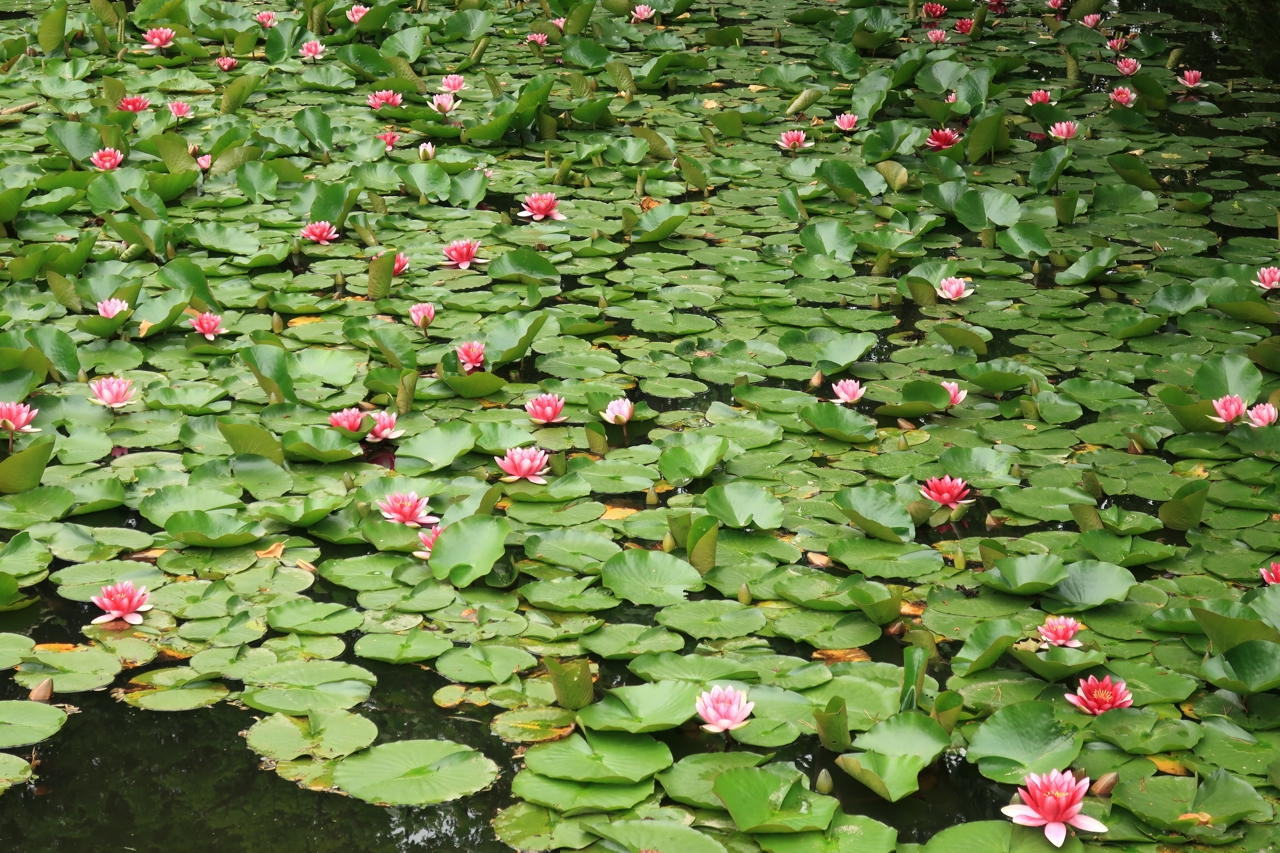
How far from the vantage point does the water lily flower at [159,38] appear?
246 inches

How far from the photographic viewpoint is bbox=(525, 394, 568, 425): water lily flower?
122 inches

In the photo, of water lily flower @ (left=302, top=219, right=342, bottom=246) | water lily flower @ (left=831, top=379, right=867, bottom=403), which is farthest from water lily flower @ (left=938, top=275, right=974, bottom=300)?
water lily flower @ (left=302, top=219, right=342, bottom=246)

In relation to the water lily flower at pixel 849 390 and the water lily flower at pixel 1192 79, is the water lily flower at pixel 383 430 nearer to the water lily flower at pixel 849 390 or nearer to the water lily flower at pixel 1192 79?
the water lily flower at pixel 849 390

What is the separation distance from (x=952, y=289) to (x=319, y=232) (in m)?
2.18

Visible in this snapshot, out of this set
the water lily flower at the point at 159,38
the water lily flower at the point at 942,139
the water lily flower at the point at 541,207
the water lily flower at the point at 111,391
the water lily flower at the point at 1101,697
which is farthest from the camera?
the water lily flower at the point at 159,38

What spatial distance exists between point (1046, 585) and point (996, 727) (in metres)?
0.45

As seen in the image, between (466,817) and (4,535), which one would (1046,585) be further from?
(4,535)

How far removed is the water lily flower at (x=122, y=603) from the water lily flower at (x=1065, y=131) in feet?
13.7

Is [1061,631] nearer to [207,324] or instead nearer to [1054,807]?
[1054,807]

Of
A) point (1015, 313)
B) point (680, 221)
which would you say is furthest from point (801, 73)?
point (1015, 313)

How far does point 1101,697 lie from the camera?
2.12 metres

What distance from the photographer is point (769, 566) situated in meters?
2.56

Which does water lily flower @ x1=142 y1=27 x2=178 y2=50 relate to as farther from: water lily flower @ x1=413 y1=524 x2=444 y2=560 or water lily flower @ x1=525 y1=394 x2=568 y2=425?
water lily flower @ x1=413 y1=524 x2=444 y2=560

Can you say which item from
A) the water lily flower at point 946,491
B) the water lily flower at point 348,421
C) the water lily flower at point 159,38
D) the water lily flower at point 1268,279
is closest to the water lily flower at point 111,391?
the water lily flower at point 348,421
